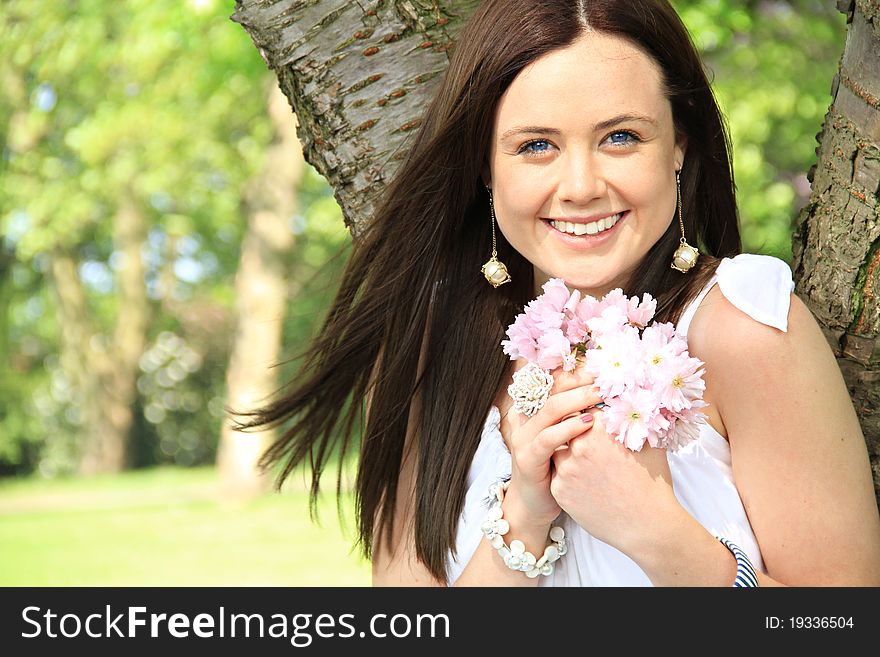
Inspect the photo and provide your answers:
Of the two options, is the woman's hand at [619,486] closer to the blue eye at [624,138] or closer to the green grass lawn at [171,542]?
the blue eye at [624,138]

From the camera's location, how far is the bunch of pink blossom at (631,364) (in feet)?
5.94

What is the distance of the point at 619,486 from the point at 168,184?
1434 centimetres

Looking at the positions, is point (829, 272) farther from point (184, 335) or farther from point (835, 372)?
point (184, 335)

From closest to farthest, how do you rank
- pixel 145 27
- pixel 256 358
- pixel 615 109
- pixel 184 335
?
pixel 615 109, pixel 145 27, pixel 256 358, pixel 184 335

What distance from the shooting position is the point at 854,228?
91.0 inches

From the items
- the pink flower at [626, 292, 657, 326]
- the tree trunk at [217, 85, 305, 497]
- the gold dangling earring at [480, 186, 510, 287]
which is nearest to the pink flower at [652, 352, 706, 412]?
the pink flower at [626, 292, 657, 326]

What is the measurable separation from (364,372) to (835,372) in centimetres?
132

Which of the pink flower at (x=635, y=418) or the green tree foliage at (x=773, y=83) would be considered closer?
the pink flower at (x=635, y=418)

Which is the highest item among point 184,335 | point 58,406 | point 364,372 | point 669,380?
point 669,380

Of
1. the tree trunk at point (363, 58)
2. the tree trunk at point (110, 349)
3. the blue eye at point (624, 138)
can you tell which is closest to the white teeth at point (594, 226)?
the blue eye at point (624, 138)

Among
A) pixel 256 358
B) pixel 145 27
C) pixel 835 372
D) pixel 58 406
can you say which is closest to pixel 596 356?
pixel 835 372

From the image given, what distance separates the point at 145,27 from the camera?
33.6 feet

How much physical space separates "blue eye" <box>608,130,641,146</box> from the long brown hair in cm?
19

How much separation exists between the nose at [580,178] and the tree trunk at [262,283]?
36.9 ft
